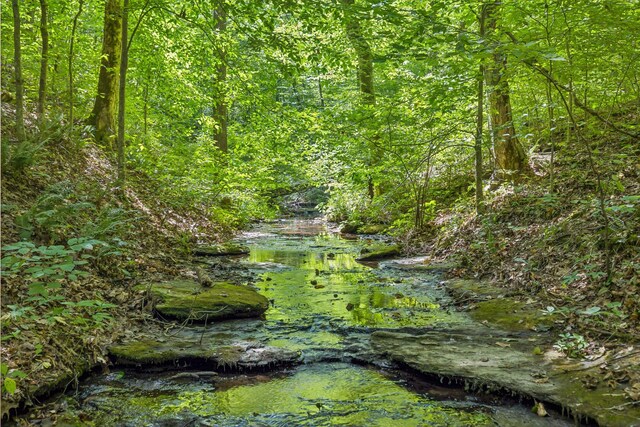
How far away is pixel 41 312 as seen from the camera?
4215 millimetres

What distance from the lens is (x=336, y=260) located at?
33.7 ft

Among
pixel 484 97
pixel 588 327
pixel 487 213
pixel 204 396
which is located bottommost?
pixel 204 396

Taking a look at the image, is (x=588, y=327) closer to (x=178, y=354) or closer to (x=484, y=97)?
(x=178, y=354)

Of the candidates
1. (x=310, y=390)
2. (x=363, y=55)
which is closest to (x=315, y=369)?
(x=310, y=390)

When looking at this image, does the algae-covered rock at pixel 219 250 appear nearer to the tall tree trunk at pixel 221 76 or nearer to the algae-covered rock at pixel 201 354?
the tall tree trunk at pixel 221 76

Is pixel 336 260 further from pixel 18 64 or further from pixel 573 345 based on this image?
pixel 18 64

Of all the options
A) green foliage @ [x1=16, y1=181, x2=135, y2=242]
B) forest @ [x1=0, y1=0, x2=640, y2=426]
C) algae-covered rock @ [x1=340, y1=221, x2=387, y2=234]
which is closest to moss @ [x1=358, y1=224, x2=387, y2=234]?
algae-covered rock @ [x1=340, y1=221, x2=387, y2=234]

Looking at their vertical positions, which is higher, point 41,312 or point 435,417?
point 41,312

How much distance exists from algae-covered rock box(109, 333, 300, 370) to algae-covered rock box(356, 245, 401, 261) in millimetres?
5742

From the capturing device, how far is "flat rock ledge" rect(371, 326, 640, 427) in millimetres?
3271

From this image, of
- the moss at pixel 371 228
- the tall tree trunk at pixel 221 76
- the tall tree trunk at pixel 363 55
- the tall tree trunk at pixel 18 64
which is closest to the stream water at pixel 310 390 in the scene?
A: the tall tree trunk at pixel 363 55

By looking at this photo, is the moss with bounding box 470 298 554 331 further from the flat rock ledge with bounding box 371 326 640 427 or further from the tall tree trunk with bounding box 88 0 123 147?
the tall tree trunk with bounding box 88 0 123 147

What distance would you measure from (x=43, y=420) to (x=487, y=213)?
8.11 m

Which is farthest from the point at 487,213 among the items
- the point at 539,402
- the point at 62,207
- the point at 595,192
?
the point at 62,207
